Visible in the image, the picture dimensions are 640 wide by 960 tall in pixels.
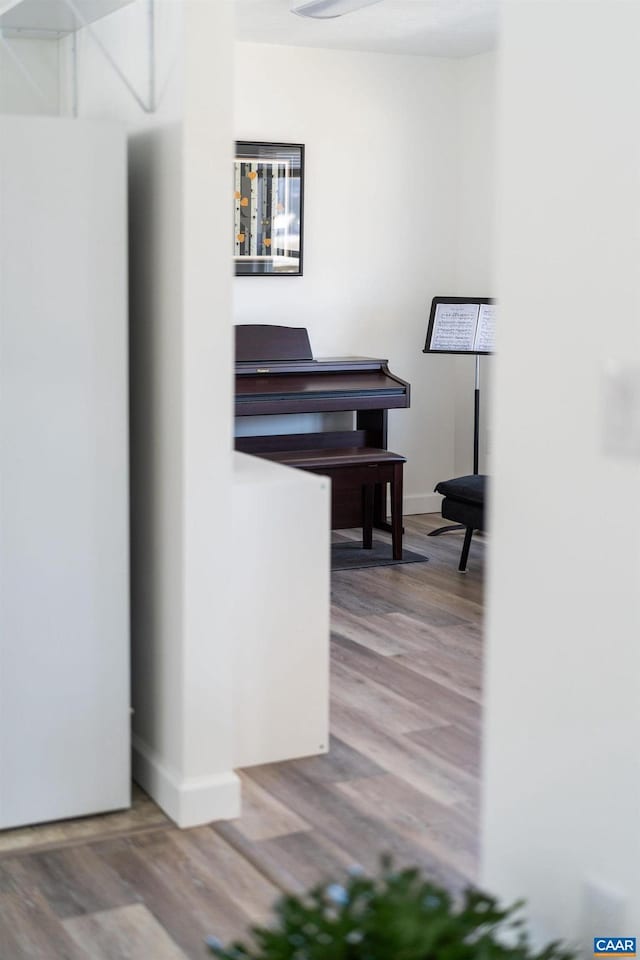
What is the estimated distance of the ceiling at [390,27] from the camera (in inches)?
211

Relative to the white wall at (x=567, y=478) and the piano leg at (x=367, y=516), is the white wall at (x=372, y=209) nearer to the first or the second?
the piano leg at (x=367, y=516)

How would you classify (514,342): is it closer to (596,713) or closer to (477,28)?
(596,713)

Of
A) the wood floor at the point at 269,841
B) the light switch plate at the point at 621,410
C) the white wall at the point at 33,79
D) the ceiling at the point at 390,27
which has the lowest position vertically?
the wood floor at the point at 269,841

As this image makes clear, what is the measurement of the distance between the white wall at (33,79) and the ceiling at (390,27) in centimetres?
123

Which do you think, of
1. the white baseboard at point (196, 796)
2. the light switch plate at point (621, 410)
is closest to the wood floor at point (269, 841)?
the white baseboard at point (196, 796)

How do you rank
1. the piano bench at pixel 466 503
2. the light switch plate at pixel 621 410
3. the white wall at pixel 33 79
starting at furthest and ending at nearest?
the piano bench at pixel 466 503
the white wall at pixel 33 79
the light switch plate at pixel 621 410

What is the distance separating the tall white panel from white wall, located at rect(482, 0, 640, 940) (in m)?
1.37

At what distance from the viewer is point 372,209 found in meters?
6.70

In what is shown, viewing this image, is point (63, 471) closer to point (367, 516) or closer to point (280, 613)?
point (280, 613)

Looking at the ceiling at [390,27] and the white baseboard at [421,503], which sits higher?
the ceiling at [390,27]

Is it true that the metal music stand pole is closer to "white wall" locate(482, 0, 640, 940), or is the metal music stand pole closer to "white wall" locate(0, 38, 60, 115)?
"white wall" locate(0, 38, 60, 115)

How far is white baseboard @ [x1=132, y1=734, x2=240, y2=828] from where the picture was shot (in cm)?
297

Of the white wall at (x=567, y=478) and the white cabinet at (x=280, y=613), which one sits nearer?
the white wall at (x=567, y=478)

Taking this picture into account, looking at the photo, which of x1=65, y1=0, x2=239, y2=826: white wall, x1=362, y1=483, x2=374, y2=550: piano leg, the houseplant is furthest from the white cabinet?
x1=362, y1=483, x2=374, y2=550: piano leg
